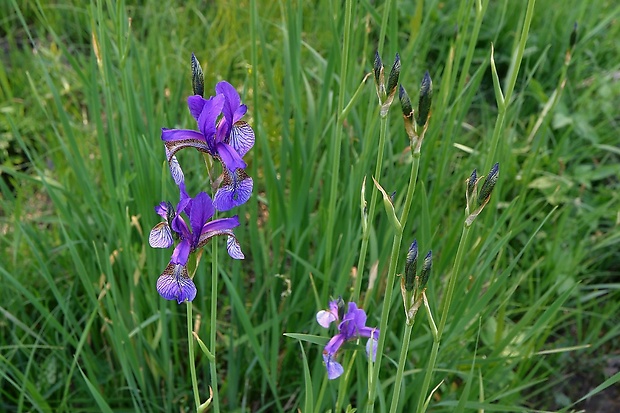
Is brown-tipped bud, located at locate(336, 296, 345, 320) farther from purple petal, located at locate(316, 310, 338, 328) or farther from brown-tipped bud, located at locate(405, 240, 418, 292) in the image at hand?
brown-tipped bud, located at locate(405, 240, 418, 292)

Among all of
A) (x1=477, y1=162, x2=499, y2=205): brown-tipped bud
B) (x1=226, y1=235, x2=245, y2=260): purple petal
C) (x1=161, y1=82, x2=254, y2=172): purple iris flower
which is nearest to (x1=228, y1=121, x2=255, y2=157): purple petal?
(x1=161, y1=82, x2=254, y2=172): purple iris flower

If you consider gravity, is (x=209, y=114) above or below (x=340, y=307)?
above

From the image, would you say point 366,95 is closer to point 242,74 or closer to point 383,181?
point 383,181

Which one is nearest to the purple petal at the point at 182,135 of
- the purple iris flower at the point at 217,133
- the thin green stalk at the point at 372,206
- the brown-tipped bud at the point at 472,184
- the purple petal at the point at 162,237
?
the purple iris flower at the point at 217,133

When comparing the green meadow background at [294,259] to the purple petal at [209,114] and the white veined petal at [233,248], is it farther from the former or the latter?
the purple petal at [209,114]

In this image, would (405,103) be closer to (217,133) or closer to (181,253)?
(217,133)

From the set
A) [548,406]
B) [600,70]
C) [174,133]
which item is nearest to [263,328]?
[174,133]

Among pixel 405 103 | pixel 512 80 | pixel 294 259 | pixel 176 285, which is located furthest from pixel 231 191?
pixel 294 259
